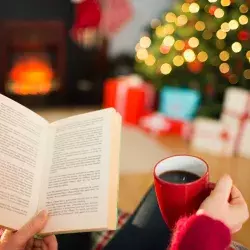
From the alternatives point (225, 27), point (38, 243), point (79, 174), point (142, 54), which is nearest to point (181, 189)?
point (79, 174)

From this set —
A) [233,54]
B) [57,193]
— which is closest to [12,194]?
[57,193]

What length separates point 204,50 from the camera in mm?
2799

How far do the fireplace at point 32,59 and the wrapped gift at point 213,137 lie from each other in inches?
43.5

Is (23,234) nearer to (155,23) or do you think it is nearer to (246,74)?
(246,74)

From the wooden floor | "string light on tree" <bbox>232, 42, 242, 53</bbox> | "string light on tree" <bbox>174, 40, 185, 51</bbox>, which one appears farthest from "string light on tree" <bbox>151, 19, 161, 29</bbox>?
the wooden floor

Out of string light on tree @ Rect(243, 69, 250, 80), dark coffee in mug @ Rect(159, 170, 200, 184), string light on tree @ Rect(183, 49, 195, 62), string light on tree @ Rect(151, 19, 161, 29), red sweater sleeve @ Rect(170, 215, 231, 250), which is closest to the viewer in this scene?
red sweater sleeve @ Rect(170, 215, 231, 250)

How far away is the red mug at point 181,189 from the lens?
84cm

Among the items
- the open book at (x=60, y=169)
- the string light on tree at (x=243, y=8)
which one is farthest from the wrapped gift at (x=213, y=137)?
the open book at (x=60, y=169)

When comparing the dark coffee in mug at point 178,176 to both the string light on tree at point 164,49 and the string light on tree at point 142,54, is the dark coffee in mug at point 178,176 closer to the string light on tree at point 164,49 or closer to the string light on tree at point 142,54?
the string light on tree at point 164,49

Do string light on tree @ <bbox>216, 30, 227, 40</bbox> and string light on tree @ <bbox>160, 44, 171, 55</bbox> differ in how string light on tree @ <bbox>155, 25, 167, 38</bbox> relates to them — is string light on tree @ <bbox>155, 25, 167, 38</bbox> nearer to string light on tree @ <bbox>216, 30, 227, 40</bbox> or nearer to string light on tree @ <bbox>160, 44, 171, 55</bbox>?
string light on tree @ <bbox>160, 44, 171, 55</bbox>

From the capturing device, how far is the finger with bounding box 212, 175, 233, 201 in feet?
2.67

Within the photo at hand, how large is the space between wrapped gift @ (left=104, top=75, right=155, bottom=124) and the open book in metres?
2.01

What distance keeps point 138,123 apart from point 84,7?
822 millimetres

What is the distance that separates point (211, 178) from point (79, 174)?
149 centimetres
